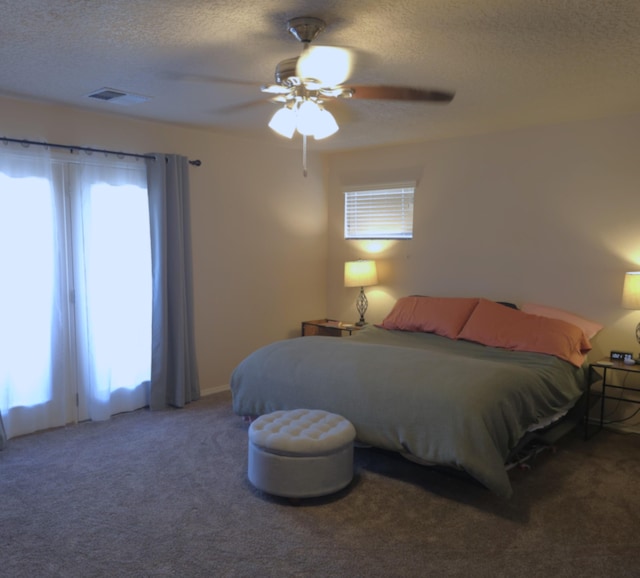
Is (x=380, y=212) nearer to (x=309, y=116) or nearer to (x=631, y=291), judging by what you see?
(x=631, y=291)

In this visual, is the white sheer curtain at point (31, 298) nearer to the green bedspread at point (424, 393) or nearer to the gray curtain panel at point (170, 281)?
the gray curtain panel at point (170, 281)

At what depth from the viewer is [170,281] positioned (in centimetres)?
454

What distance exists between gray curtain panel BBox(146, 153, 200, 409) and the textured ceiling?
1.99ft

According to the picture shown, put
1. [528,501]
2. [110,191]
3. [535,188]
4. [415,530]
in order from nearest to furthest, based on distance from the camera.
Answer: [415,530]
[528,501]
[110,191]
[535,188]

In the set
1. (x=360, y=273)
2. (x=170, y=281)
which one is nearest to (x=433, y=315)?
(x=360, y=273)

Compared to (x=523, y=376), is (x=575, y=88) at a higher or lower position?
higher

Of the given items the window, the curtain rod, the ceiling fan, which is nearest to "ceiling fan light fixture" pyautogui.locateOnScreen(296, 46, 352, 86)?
the ceiling fan

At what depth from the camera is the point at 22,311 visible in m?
3.81

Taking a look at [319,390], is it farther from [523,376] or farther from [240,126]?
[240,126]

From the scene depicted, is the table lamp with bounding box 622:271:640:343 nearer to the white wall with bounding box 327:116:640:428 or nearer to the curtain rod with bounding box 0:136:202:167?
the white wall with bounding box 327:116:640:428

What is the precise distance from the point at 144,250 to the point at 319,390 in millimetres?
Result: 1977

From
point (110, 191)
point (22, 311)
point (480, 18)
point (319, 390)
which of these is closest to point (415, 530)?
point (319, 390)

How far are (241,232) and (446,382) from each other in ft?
9.07

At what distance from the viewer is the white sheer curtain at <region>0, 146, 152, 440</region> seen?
12.4 ft
